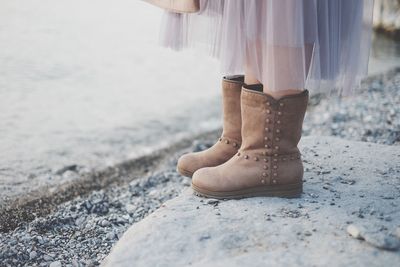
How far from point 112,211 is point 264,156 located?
59.6 inches

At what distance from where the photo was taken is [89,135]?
5.59 meters

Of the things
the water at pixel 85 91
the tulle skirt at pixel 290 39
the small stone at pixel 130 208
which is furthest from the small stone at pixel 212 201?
the water at pixel 85 91

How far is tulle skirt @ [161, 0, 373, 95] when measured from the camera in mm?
2055

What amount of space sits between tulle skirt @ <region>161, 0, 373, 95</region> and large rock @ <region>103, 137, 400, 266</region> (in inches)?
21.9

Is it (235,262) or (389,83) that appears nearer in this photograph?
(235,262)

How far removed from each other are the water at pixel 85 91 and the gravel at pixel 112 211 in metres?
0.55

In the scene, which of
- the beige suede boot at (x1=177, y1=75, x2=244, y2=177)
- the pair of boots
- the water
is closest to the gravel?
the pair of boots

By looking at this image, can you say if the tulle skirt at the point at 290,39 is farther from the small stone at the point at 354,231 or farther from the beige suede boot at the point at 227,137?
the small stone at the point at 354,231

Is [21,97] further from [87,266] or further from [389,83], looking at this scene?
[389,83]

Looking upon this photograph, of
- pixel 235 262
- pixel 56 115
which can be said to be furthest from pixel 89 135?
pixel 235 262

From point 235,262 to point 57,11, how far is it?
9.57 metres

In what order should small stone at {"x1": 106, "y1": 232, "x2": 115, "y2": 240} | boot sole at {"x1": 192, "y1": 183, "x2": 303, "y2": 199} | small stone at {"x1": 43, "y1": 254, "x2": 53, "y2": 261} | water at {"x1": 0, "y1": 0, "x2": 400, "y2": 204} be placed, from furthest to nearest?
1. water at {"x1": 0, "y1": 0, "x2": 400, "y2": 204}
2. small stone at {"x1": 106, "y1": 232, "x2": 115, "y2": 240}
3. small stone at {"x1": 43, "y1": 254, "x2": 53, "y2": 261}
4. boot sole at {"x1": 192, "y1": 183, "x2": 303, "y2": 199}

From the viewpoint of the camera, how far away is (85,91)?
6918mm

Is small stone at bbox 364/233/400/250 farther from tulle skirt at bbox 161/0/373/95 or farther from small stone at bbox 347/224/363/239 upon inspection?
tulle skirt at bbox 161/0/373/95
